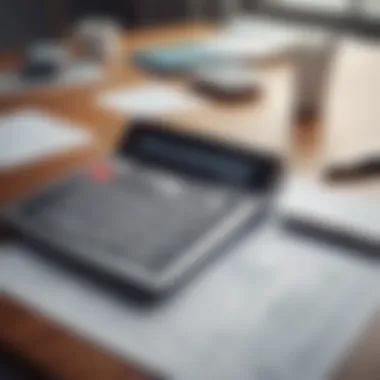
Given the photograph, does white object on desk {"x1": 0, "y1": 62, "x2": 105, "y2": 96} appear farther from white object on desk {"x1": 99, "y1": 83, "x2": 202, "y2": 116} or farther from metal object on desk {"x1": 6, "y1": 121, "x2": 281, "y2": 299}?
metal object on desk {"x1": 6, "y1": 121, "x2": 281, "y2": 299}

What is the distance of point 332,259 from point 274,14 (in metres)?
1.68

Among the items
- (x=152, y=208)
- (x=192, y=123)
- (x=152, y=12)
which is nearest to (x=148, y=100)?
(x=192, y=123)

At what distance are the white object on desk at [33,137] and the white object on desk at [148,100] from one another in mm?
129

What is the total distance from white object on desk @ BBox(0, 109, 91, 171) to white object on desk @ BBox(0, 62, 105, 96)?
14cm

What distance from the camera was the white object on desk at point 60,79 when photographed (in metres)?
1.45

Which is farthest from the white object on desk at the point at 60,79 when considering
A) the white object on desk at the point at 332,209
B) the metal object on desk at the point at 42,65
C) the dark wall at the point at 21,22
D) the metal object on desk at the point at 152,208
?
the dark wall at the point at 21,22

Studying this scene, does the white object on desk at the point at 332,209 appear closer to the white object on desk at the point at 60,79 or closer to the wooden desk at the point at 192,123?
the wooden desk at the point at 192,123

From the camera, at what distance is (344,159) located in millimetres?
1107

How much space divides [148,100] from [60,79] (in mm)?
230

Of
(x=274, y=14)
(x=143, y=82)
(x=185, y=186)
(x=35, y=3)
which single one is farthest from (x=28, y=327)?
(x=35, y=3)

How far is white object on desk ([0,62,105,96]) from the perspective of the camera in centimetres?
145

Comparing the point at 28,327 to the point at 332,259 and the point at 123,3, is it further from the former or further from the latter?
the point at 123,3

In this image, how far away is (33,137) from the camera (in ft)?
3.89

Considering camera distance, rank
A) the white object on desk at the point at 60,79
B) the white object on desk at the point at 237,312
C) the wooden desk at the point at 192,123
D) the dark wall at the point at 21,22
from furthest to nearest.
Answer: the dark wall at the point at 21,22 → the white object on desk at the point at 60,79 → the wooden desk at the point at 192,123 → the white object on desk at the point at 237,312
